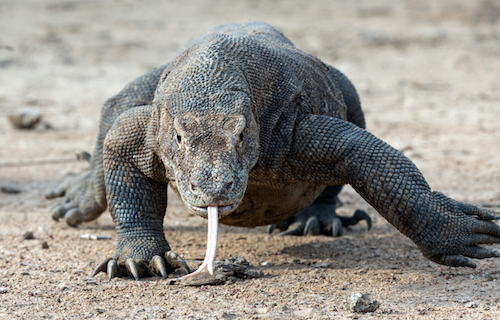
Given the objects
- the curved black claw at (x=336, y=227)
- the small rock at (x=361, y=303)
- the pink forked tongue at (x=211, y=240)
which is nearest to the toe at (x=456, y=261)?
the small rock at (x=361, y=303)

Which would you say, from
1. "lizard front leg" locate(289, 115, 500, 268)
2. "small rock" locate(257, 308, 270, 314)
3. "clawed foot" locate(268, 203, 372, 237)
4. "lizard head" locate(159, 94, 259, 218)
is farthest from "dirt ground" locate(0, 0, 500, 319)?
"lizard head" locate(159, 94, 259, 218)

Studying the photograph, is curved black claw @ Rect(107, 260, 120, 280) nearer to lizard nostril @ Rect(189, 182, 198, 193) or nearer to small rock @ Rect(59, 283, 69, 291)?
small rock @ Rect(59, 283, 69, 291)

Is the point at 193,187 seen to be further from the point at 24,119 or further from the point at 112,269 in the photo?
the point at 24,119

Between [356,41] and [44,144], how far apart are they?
27.1 ft

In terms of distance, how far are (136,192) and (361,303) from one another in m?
1.58

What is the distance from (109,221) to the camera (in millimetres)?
5707

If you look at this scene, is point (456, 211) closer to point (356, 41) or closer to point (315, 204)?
point (315, 204)

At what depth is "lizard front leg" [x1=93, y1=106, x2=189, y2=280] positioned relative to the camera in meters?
3.96

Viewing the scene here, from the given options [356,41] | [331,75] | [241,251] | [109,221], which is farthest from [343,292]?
[356,41]

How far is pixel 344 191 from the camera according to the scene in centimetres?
674

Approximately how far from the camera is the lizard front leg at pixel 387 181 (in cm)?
377

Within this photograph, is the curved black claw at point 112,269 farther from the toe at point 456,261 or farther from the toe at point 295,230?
the toe at point 456,261

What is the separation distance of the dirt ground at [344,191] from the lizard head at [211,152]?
0.70 meters

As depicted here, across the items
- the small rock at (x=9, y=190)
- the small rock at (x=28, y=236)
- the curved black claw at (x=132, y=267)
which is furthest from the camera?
the small rock at (x=9, y=190)
